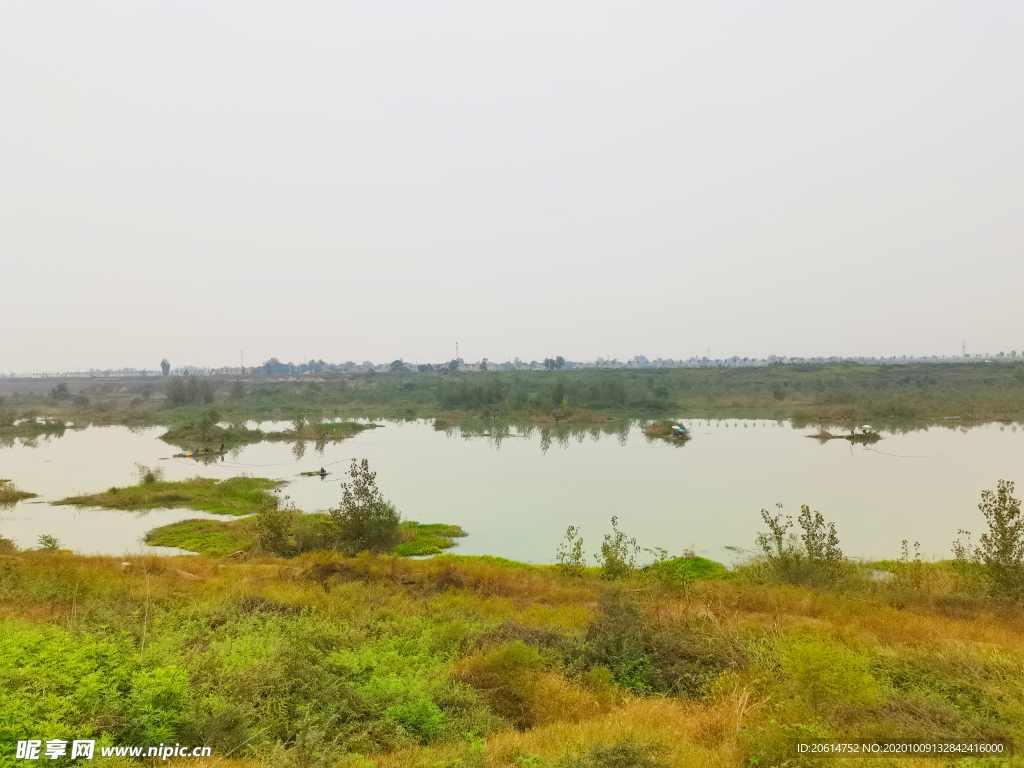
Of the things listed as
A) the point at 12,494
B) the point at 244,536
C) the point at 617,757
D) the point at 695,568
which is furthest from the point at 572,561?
the point at 12,494

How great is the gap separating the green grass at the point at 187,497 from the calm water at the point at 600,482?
1010mm

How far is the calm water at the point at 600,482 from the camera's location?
1873 centimetres

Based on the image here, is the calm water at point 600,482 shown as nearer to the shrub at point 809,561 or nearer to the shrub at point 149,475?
the shrub at point 149,475

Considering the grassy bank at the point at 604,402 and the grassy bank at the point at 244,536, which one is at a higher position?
the grassy bank at the point at 604,402

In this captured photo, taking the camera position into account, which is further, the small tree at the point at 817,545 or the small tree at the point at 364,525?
the small tree at the point at 364,525

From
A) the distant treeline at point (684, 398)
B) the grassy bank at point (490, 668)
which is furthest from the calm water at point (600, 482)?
the distant treeline at point (684, 398)

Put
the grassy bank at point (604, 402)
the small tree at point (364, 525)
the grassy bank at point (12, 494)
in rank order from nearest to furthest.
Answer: the small tree at point (364, 525), the grassy bank at point (12, 494), the grassy bank at point (604, 402)

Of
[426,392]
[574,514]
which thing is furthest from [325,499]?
[426,392]

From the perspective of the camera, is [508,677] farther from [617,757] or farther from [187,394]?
[187,394]

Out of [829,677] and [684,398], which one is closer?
[829,677]

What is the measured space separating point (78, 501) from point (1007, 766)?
97.1 ft

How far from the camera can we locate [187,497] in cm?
2450

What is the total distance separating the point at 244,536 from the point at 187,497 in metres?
7.97

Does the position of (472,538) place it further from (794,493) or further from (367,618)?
(794,493)
